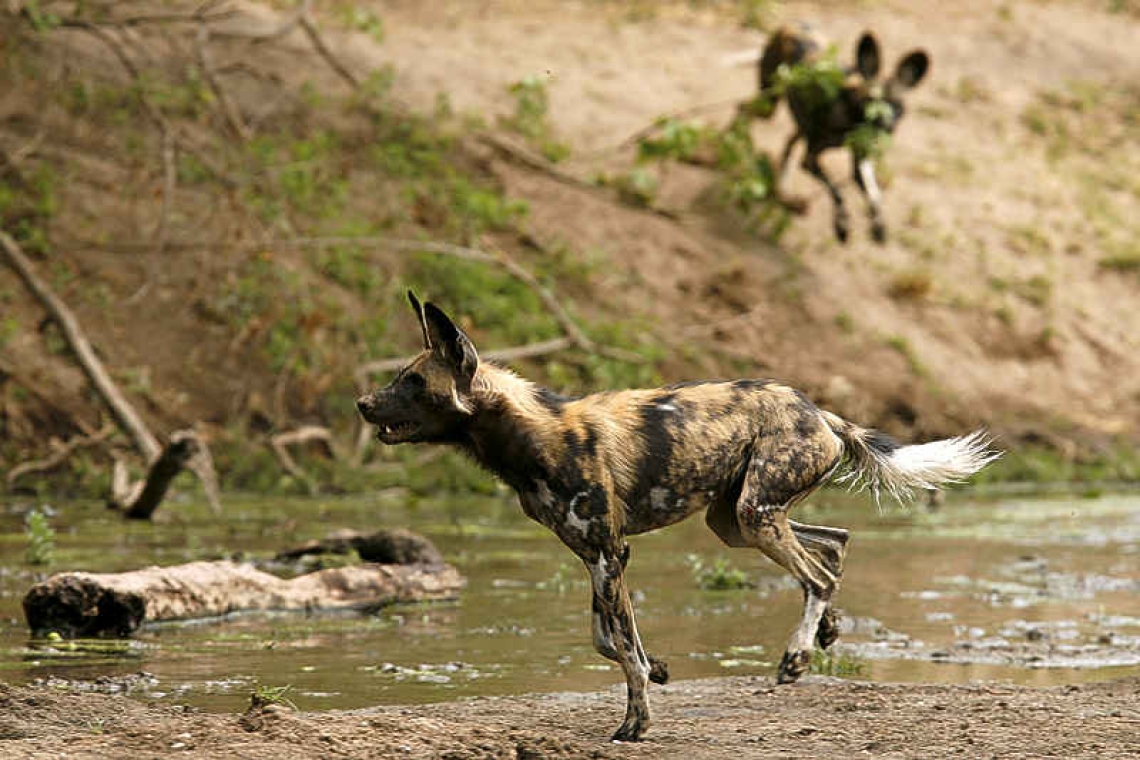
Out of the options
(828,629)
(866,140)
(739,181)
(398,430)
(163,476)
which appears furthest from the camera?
(739,181)

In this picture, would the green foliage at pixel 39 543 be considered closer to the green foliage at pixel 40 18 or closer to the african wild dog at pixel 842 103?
the green foliage at pixel 40 18

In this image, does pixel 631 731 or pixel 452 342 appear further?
pixel 452 342

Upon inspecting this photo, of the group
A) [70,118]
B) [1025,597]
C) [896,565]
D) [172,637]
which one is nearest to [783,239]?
[70,118]

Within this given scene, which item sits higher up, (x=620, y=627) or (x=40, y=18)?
(x=40, y=18)

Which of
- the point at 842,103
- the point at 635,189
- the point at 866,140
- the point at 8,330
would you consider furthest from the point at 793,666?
the point at 635,189

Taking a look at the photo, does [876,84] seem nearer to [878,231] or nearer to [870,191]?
[870,191]

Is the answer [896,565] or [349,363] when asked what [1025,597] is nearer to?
[896,565]

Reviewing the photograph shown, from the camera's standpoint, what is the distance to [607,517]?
689 cm

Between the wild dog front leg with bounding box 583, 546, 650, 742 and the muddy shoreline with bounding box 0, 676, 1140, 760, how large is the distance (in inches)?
5.6

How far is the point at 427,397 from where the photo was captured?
688cm

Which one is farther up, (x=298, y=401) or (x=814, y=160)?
(x=814, y=160)

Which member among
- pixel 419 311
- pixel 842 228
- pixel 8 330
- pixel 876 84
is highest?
pixel 876 84

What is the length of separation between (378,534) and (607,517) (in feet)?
12.7

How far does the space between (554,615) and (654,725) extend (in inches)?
124
